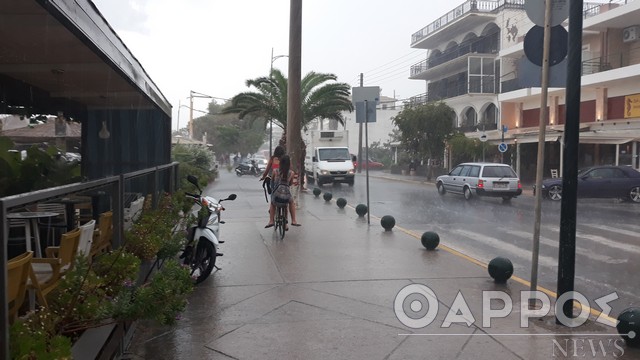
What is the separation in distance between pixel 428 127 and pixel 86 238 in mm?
32573

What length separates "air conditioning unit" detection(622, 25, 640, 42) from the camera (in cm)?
2708

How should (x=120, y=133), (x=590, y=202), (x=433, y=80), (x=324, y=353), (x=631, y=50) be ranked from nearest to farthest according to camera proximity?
(x=324, y=353)
(x=120, y=133)
(x=590, y=202)
(x=631, y=50)
(x=433, y=80)

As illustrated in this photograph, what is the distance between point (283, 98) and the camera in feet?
93.3

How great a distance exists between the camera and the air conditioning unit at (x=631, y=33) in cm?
2708

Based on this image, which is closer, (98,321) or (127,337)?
(98,321)

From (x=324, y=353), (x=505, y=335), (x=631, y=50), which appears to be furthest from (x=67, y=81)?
(x=631, y=50)

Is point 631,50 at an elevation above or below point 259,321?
above

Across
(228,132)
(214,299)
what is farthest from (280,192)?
(228,132)

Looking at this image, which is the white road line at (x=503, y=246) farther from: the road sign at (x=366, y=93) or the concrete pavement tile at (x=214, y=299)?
the concrete pavement tile at (x=214, y=299)

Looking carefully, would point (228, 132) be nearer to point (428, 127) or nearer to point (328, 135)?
point (328, 135)

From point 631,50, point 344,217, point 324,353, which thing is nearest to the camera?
point 324,353

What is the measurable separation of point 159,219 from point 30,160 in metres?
2.17

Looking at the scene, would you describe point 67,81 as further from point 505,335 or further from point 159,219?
point 505,335

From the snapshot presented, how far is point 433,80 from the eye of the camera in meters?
50.8
